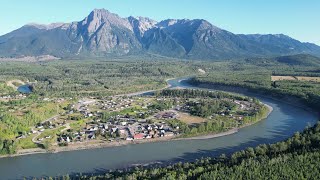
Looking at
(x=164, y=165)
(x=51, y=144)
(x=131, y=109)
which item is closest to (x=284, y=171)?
(x=164, y=165)


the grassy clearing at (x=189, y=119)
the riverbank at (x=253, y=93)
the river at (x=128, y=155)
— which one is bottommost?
the river at (x=128, y=155)

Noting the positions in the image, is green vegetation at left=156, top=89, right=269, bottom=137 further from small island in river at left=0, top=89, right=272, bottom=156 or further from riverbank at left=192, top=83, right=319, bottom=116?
riverbank at left=192, top=83, right=319, bottom=116

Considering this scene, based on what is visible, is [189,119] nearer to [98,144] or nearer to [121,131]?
[121,131]

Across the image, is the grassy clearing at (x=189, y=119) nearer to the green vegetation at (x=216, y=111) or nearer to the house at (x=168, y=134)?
the green vegetation at (x=216, y=111)

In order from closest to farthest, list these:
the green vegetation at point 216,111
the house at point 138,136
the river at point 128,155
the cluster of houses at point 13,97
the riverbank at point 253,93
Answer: the river at point 128,155 < the house at point 138,136 < the green vegetation at point 216,111 < the riverbank at point 253,93 < the cluster of houses at point 13,97

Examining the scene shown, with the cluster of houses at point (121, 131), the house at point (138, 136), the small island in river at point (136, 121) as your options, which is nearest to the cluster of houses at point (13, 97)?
the small island in river at point (136, 121)

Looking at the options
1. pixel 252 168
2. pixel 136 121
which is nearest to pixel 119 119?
pixel 136 121
